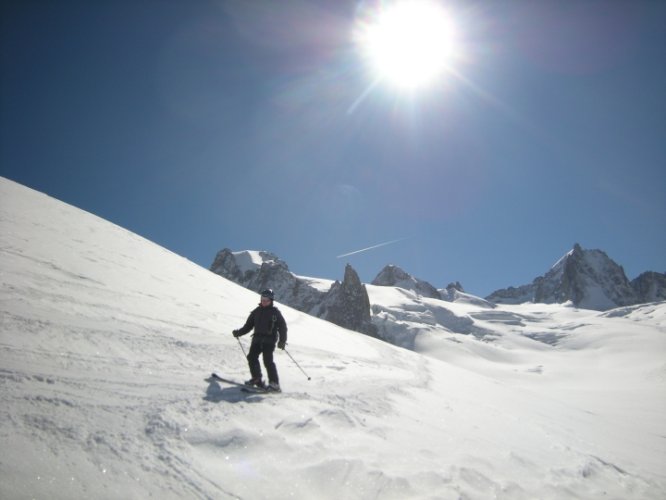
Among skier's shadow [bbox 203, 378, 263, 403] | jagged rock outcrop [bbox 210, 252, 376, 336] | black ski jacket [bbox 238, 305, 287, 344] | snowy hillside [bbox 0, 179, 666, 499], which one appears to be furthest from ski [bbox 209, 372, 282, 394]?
jagged rock outcrop [bbox 210, 252, 376, 336]

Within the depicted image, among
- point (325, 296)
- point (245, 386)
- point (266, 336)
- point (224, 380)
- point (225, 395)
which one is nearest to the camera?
point (225, 395)

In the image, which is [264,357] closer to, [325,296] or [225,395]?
[225,395]

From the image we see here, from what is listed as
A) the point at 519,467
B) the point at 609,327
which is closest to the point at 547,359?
the point at 609,327

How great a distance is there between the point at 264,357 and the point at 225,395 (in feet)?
4.68

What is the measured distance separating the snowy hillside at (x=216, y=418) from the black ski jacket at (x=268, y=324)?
0.94m

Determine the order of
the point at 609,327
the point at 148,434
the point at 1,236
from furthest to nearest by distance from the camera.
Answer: the point at 609,327
the point at 1,236
the point at 148,434

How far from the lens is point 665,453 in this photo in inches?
393

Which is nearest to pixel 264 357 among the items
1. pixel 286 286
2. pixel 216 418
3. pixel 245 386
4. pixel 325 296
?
pixel 245 386

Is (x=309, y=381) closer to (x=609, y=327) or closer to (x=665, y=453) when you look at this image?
(x=665, y=453)

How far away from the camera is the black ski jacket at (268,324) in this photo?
7.57 metres

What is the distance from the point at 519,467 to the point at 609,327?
11972 cm

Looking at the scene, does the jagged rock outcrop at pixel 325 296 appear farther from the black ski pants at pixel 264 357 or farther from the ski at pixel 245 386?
the ski at pixel 245 386

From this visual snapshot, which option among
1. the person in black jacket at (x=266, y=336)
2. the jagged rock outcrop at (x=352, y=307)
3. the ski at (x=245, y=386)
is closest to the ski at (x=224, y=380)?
the ski at (x=245, y=386)

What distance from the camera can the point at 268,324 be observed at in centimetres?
765
